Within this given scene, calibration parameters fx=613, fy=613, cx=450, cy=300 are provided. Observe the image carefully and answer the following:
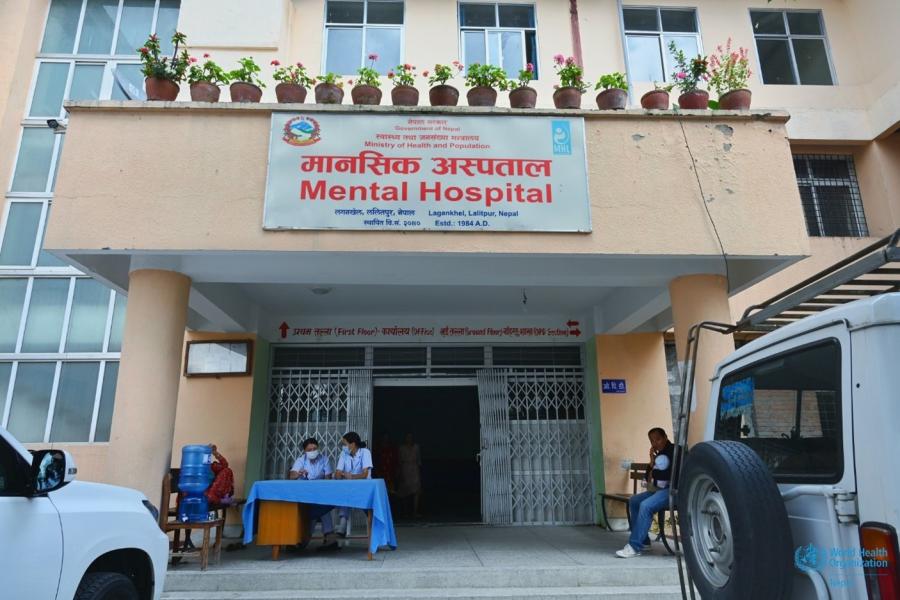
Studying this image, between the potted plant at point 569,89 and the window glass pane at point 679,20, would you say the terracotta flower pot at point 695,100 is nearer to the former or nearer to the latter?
the potted plant at point 569,89

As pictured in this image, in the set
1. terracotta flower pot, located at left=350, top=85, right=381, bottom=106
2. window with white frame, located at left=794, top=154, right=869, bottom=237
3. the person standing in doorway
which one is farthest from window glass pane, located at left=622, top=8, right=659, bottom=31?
the person standing in doorway

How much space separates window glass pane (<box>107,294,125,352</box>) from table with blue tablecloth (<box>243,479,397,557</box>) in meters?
3.68

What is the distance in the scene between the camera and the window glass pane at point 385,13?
9.27 m

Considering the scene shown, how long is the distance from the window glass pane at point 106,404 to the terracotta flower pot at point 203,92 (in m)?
4.16

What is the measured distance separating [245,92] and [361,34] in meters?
3.94

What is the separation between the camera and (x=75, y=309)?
852 cm

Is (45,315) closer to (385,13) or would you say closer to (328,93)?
(328,93)

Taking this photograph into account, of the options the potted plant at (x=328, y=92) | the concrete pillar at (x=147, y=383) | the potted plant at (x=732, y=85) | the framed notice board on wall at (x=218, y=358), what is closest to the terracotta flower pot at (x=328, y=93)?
the potted plant at (x=328, y=92)

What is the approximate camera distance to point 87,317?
851 centimetres

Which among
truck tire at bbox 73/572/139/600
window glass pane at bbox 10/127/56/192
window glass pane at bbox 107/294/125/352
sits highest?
window glass pane at bbox 10/127/56/192

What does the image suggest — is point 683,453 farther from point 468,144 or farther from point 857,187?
point 857,187

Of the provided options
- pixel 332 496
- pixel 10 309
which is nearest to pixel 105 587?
pixel 332 496

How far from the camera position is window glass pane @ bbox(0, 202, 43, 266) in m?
8.63

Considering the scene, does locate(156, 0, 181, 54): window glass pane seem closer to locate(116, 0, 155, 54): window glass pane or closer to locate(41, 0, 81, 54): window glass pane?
locate(116, 0, 155, 54): window glass pane
